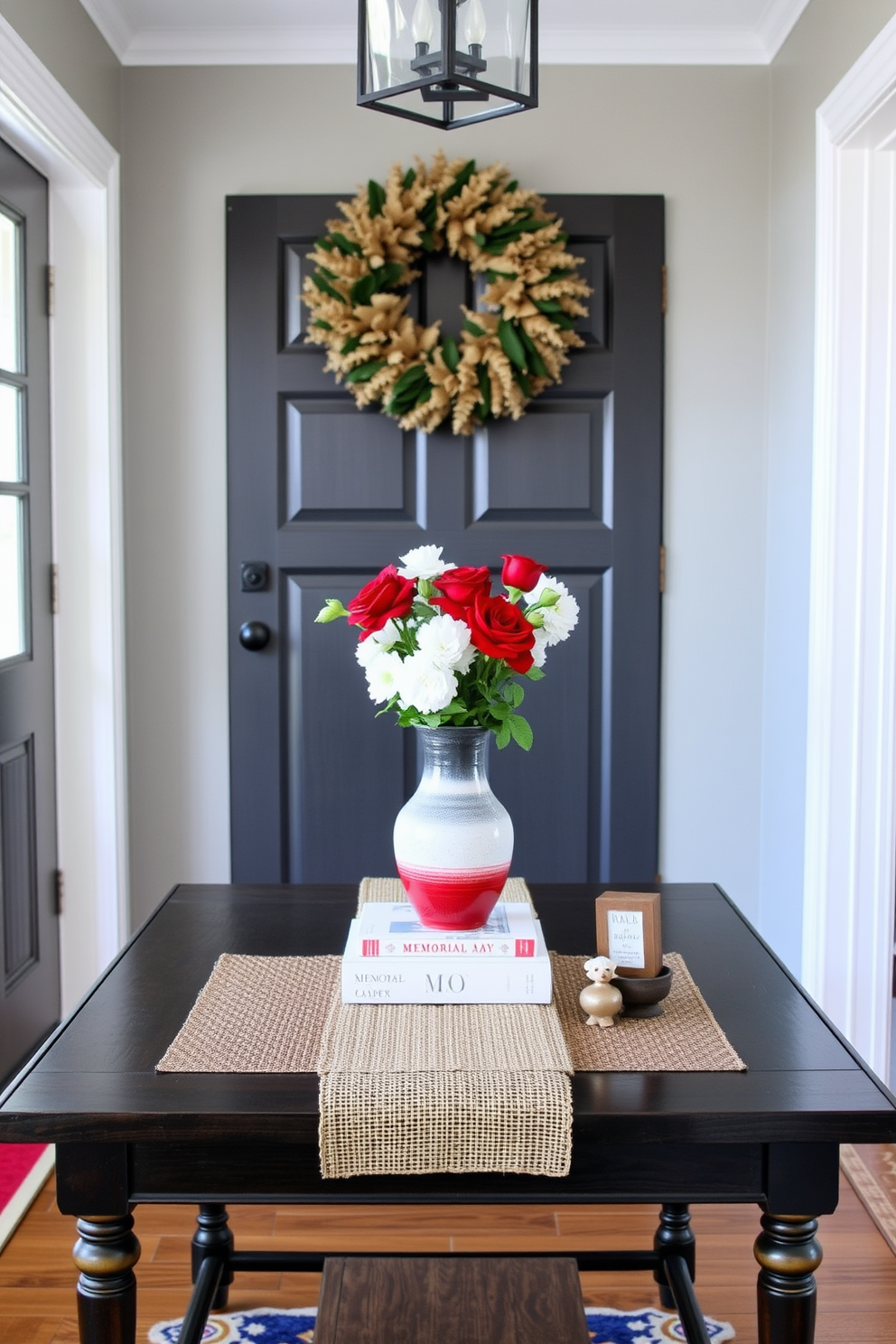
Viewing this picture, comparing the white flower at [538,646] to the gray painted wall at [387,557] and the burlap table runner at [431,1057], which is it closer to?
the burlap table runner at [431,1057]

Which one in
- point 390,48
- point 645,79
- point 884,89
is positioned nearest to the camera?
point 390,48

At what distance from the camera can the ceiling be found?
9.19 feet

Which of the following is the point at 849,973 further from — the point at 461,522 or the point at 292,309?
the point at 292,309

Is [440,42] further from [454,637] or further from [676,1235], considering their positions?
[676,1235]

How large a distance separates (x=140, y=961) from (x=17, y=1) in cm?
184

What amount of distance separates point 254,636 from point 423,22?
1.80 metres

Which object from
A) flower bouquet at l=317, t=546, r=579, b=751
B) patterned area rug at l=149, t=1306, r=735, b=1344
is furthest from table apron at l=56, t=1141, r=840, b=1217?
patterned area rug at l=149, t=1306, r=735, b=1344

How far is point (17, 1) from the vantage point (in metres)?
2.26

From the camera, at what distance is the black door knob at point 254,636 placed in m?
3.03

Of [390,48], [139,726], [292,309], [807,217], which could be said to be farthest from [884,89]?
[139,726]

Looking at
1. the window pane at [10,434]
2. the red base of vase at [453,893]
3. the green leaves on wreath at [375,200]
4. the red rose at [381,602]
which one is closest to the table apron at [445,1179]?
the red base of vase at [453,893]

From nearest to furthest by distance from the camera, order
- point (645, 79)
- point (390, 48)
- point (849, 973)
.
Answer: point (390, 48), point (849, 973), point (645, 79)

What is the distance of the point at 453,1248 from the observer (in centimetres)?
205

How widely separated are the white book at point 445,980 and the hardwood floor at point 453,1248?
0.91m
